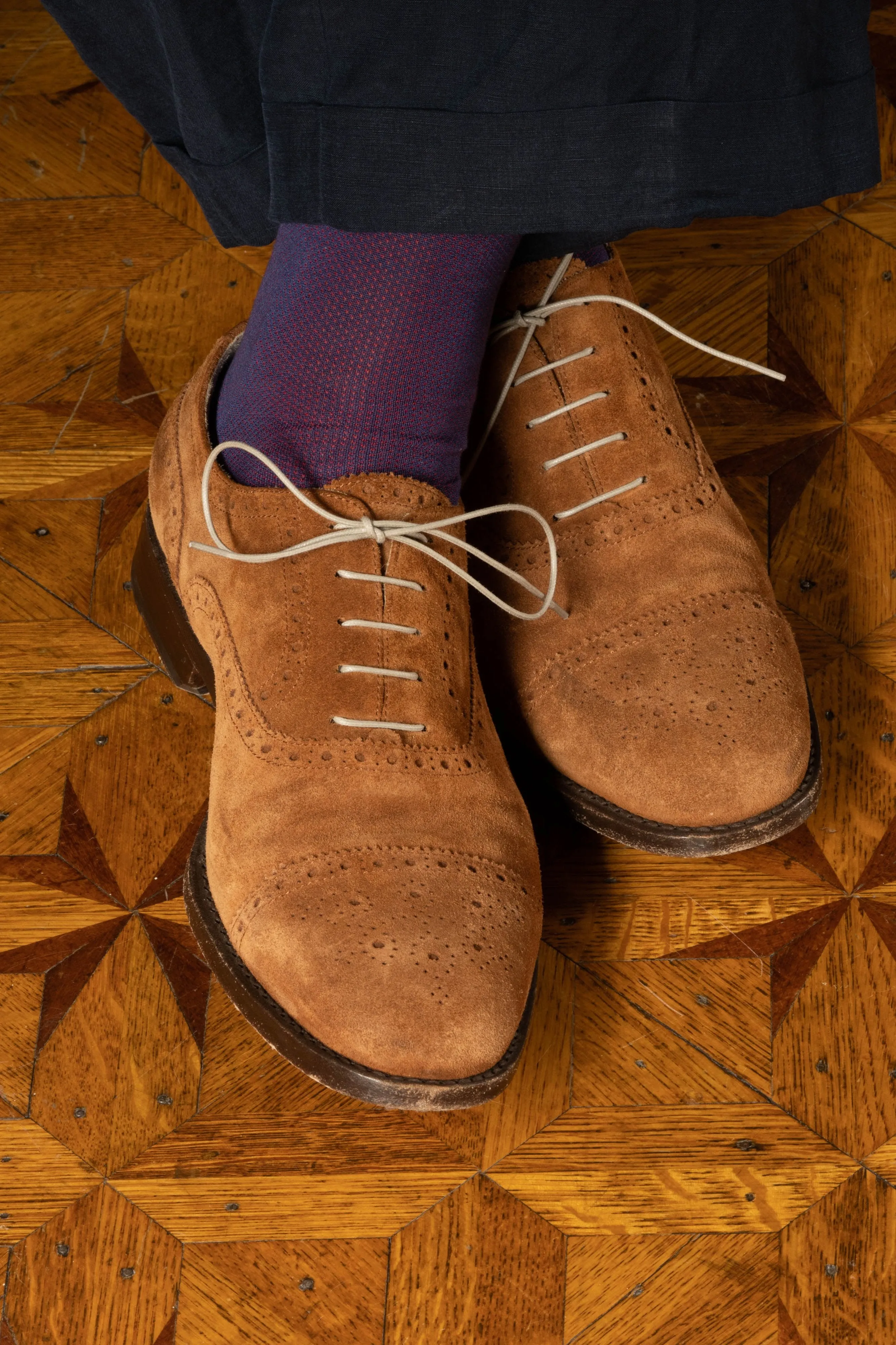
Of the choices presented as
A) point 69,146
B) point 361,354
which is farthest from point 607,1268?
point 69,146

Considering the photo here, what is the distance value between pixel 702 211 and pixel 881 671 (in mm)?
340

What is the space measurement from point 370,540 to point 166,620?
0.54ft

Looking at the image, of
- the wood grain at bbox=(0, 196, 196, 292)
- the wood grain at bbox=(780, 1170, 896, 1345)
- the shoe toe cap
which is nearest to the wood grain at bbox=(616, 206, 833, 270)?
the wood grain at bbox=(0, 196, 196, 292)

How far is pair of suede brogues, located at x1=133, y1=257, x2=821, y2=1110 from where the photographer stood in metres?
0.56

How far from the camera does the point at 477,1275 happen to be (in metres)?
0.61

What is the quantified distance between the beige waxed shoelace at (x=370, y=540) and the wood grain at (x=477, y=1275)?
0.82ft

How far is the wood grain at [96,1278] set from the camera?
596 mm

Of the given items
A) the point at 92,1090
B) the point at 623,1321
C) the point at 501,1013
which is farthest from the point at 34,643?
the point at 623,1321

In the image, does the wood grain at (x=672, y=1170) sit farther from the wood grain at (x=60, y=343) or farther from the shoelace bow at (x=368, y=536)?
the wood grain at (x=60, y=343)

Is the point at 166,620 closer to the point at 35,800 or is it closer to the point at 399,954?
the point at 35,800

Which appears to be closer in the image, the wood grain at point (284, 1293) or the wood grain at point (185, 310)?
the wood grain at point (284, 1293)

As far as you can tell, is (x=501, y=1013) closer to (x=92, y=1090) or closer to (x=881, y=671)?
(x=92, y=1090)

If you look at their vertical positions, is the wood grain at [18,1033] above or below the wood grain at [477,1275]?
above

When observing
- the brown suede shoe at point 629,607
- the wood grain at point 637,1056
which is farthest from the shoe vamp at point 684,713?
the wood grain at point 637,1056
